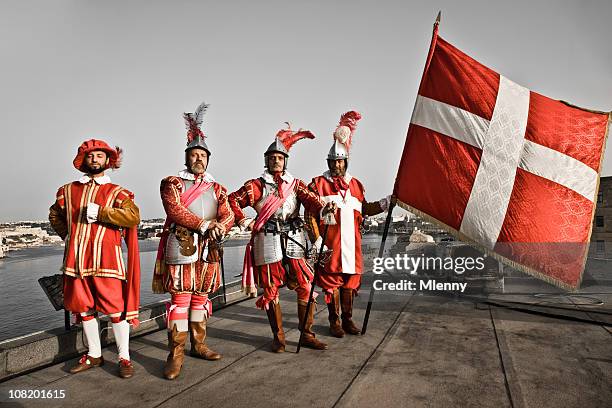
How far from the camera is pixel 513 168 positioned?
329cm

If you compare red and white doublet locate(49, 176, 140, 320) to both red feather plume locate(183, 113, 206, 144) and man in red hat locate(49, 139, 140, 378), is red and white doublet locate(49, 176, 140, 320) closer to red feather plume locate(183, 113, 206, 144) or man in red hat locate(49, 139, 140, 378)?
man in red hat locate(49, 139, 140, 378)

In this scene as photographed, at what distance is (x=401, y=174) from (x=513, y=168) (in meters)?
0.97

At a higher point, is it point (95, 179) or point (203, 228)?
point (95, 179)

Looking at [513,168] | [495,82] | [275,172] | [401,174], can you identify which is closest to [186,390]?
[275,172]

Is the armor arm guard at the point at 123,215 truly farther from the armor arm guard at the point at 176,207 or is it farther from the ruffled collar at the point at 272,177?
the ruffled collar at the point at 272,177

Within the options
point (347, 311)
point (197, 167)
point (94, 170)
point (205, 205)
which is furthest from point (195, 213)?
point (347, 311)

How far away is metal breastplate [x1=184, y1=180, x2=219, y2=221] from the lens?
3.25 m

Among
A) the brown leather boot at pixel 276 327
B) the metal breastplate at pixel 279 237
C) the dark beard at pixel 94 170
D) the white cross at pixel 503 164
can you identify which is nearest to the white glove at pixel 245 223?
the metal breastplate at pixel 279 237

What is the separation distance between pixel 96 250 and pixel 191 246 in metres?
0.74

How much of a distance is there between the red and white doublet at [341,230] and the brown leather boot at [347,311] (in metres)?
0.09

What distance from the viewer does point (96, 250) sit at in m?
2.97

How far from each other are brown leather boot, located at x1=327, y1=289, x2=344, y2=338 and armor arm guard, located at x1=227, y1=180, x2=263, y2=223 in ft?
4.33

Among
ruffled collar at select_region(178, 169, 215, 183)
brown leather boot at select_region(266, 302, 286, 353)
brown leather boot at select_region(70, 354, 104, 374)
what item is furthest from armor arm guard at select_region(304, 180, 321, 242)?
brown leather boot at select_region(70, 354, 104, 374)

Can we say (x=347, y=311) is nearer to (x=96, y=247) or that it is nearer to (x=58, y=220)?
(x=96, y=247)
